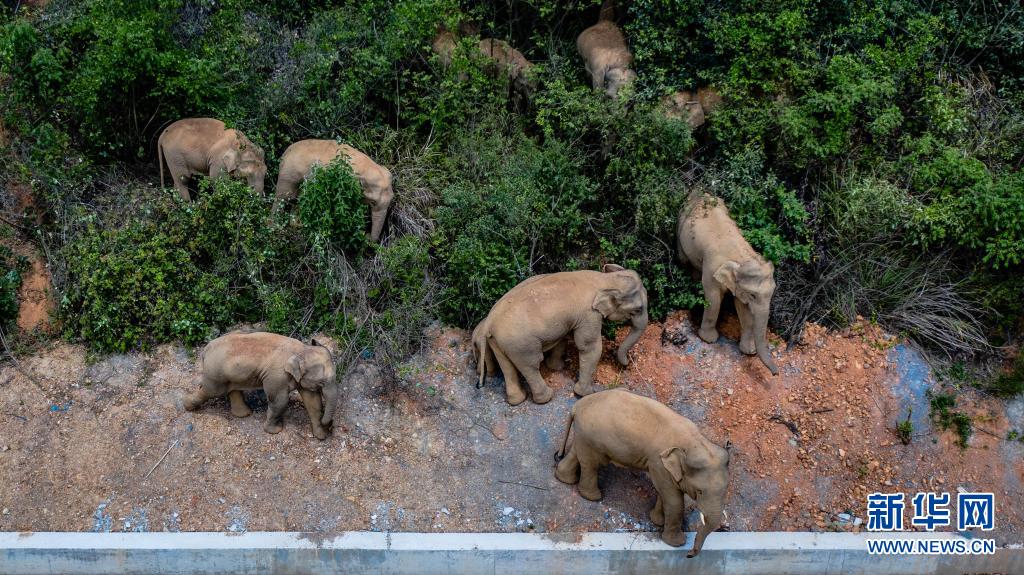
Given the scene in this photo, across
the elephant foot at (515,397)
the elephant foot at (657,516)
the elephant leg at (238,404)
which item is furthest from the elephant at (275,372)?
the elephant foot at (657,516)

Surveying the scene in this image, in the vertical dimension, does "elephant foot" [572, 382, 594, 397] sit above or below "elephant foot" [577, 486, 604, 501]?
above

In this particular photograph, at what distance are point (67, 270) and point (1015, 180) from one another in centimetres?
1099

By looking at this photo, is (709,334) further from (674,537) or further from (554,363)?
(674,537)

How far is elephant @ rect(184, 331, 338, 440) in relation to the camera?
8.57m

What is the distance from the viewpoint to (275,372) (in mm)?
8648

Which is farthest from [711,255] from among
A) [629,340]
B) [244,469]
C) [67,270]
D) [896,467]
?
[67,270]

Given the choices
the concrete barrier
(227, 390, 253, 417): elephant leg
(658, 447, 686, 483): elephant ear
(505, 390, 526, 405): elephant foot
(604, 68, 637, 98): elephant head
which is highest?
(604, 68, 637, 98): elephant head

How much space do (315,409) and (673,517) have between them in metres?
3.74

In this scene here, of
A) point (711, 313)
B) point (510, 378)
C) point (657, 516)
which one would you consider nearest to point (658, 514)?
point (657, 516)

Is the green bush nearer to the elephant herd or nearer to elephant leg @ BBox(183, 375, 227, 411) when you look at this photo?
the elephant herd

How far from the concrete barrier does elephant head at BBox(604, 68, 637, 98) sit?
571 centimetres

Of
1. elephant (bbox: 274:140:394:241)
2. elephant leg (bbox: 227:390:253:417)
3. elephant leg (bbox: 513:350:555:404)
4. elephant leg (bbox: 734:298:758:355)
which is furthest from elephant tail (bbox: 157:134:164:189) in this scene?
elephant leg (bbox: 734:298:758:355)

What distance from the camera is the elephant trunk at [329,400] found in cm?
867

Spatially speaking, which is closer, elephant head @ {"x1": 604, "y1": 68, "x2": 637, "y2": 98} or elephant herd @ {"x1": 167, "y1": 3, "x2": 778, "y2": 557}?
elephant herd @ {"x1": 167, "y1": 3, "x2": 778, "y2": 557}
